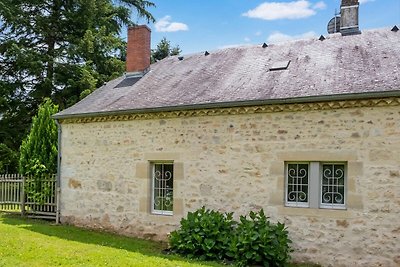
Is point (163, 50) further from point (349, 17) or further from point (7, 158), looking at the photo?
point (349, 17)

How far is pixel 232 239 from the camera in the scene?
826 centimetres

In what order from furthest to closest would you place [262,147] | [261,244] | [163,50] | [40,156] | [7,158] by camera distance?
1. [163,50]
2. [7,158]
3. [40,156]
4. [262,147]
5. [261,244]

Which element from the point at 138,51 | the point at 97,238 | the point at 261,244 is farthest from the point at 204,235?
the point at 138,51

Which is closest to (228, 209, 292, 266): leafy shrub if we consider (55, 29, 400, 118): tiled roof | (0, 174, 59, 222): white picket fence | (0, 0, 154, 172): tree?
(55, 29, 400, 118): tiled roof

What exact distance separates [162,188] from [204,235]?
2.12m

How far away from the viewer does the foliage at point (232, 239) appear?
7895 mm

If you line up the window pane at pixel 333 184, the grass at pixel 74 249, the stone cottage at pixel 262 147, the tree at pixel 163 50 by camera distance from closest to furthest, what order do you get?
1. the grass at pixel 74 249
2. the stone cottage at pixel 262 147
3. the window pane at pixel 333 184
4. the tree at pixel 163 50

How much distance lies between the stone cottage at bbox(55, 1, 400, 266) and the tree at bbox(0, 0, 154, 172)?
31.0 feet

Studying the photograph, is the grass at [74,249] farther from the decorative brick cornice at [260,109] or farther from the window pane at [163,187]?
the decorative brick cornice at [260,109]

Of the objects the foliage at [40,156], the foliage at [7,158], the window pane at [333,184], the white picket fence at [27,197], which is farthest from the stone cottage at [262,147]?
the foliage at [7,158]

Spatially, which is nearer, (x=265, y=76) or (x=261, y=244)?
(x=261, y=244)

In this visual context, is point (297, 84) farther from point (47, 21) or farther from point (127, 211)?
point (47, 21)

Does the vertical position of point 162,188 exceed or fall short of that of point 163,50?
it falls short

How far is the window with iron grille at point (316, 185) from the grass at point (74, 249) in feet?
4.15
